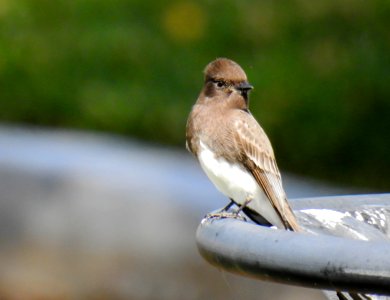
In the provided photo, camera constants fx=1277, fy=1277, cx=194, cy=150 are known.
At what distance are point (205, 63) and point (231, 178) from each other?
3.79 m

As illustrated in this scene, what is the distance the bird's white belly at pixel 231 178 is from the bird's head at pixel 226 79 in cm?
23

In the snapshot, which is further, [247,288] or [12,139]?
[12,139]

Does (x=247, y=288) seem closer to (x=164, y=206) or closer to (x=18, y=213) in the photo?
(x=164, y=206)

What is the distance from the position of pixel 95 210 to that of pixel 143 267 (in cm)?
44

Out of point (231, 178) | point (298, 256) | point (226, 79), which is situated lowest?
point (298, 256)

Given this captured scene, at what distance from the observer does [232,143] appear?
4.45 m

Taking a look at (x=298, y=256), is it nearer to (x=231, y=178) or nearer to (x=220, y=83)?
(x=231, y=178)

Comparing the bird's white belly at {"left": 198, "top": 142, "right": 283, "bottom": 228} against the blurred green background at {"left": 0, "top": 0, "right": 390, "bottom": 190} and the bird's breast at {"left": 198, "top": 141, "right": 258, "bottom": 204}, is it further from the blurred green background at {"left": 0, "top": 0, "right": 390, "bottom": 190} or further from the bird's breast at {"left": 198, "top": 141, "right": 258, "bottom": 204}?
the blurred green background at {"left": 0, "top": 0, "right": 390, "bottom": 190}

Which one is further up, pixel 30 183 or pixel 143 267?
pixel 30 183

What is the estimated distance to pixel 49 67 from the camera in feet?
27.2

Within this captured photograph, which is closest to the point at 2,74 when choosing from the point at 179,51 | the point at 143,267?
the point at 179,51

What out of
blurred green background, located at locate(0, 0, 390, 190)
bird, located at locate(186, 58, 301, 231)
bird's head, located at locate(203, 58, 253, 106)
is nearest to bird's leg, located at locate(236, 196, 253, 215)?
bird, located at locate(186, 58, 301, 231)

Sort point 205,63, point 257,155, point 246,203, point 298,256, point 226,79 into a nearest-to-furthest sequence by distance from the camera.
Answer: point 298,256 → point 246,203 → point 257,155 → point 226,79 → point 205,63

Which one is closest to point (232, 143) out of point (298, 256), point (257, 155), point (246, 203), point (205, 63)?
point (257, 155)
